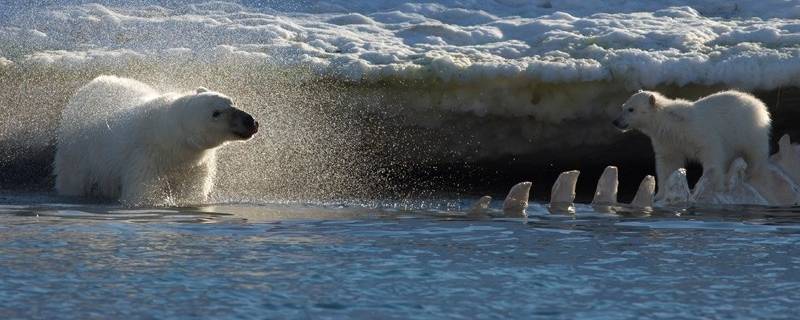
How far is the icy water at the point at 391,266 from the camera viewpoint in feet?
19.2

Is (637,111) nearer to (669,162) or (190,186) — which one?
(669,162)

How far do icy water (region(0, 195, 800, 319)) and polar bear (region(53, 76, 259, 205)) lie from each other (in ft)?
3.67

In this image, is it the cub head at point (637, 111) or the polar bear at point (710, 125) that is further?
the cub head at point (637, 111)

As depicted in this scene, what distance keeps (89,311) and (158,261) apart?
1288mm

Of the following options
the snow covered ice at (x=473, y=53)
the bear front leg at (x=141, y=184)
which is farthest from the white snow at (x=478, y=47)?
the bear front leg at (x=141, y=184)

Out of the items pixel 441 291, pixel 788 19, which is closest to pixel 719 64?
pixel 788 19

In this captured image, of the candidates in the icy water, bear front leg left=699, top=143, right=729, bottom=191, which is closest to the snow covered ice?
bear front leg left=699, top=143, right=729, bottom=191

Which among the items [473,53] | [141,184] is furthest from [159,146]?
[473,53]

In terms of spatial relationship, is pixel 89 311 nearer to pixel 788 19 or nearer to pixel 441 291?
pixel 441 291

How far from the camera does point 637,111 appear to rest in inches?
480

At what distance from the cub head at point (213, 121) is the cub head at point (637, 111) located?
3579 millimetres

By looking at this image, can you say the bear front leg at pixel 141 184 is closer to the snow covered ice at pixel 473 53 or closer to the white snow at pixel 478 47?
the snow covered ice at pixel 473 53

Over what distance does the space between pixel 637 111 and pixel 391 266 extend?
581 centimetres

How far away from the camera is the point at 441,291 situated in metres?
6.26
